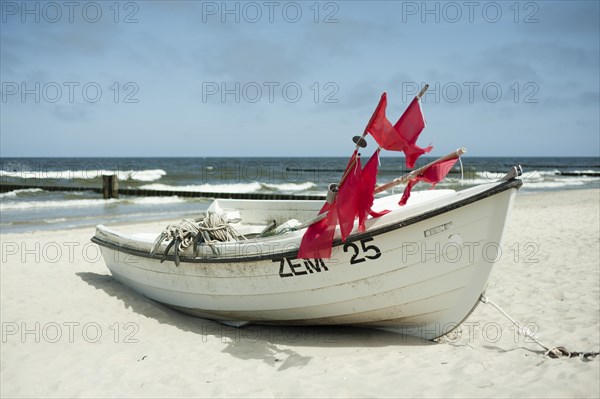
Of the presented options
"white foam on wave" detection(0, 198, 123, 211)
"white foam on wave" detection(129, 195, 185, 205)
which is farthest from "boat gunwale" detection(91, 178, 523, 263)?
"white foam on wave" detection(129, 195, 185, 205)

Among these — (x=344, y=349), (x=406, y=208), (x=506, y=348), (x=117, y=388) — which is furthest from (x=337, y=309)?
(x=117, y=388)

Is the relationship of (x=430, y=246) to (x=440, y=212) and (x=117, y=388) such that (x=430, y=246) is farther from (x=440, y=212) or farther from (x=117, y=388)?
(x=117, y=388)

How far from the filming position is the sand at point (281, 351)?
148 inches

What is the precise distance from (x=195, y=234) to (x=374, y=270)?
7.00ft

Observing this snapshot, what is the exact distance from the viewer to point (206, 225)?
5406mm

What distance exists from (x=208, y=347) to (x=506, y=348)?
9.62ft

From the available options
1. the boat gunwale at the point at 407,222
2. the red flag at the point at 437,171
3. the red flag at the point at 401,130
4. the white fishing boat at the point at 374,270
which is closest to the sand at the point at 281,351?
the white fishing boat at the point at 374,270

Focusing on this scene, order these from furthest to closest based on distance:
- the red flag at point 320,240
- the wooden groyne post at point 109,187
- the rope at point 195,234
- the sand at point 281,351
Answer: the wooden groyne post at point 109,187 → the rope at point 195,234 → the red flag at point 320,240 → the sand at point 281,351

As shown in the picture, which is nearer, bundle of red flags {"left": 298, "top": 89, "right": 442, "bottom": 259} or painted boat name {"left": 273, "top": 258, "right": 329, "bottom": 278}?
bundle of red flags {"left": 298, "top": 89, "right": 442, "bottom": 259}

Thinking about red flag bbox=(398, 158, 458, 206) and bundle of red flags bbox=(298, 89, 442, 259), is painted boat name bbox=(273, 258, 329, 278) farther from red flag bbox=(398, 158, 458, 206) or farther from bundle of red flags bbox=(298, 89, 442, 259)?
red flag bbox=(398, 158, 458, 206)

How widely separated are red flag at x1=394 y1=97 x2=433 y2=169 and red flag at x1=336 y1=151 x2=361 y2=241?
433mm

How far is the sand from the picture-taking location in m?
3.75

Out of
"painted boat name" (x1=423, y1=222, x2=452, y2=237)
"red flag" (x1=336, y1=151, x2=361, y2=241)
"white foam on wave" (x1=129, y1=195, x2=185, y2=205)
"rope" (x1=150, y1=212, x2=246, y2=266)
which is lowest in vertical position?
"white foam on wave" (x1=129, y1=195, x2=185, y2=205)

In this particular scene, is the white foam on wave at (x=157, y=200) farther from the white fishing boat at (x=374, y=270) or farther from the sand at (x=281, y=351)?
the white fishing boat at (x=374, y=270)
